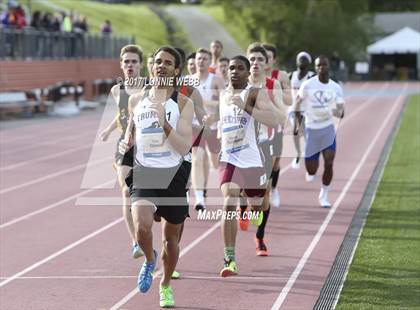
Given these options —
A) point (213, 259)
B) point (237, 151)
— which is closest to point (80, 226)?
point (213, 259)

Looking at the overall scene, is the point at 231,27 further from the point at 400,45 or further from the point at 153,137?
the point at 153,137

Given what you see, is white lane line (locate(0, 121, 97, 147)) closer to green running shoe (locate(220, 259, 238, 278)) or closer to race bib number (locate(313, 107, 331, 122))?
race bib number (locate(313, 107, 331, 122))

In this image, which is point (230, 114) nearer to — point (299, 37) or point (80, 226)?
point (80, 226)

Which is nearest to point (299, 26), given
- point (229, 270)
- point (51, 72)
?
point (51, 72)

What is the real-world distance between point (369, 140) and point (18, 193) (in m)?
11.3

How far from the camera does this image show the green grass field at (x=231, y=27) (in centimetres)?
7036

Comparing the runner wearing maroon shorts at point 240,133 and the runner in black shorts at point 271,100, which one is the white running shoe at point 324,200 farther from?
the runner wearing maroon shorts at point 240,133

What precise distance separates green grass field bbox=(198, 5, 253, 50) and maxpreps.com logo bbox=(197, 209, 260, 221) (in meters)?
57.0

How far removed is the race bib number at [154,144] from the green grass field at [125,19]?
5369cm

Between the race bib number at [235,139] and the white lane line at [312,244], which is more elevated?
the race bib number at [235,139]

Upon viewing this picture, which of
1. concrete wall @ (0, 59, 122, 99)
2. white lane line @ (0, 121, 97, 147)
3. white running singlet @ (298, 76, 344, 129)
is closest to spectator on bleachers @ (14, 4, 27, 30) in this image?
concrete wall @ (0, 59, 122, 99)

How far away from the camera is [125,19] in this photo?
71.6 meters

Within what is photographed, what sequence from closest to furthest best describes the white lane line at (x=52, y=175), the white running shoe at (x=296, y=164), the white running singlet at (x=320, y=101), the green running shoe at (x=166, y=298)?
the green running shoe at (x=166, y=298) → the white running singlet at (x=320, y=101) → the white lane line at (x=52, y=175) → the white running shoe at (x=296, y=164)

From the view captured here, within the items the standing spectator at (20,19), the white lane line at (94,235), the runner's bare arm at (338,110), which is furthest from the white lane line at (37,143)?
the runner's bare arm at (338,110)
